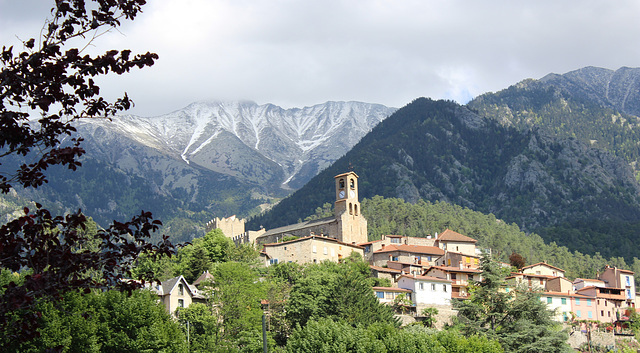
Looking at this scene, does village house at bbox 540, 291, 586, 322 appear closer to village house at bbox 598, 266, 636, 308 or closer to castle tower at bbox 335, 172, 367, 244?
village house at bbox 598, 266, 636, 308

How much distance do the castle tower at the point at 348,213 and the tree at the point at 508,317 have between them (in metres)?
41.1

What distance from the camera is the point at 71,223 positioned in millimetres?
11633

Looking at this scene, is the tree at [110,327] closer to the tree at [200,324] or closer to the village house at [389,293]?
the tree at [200,324]

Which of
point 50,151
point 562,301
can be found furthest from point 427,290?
point 50,151

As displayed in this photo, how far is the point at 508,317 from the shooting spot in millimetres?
64500

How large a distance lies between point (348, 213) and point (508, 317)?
46007 mm

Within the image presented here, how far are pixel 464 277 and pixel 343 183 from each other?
2743 cm

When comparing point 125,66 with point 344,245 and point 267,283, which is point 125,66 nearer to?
point 267,283

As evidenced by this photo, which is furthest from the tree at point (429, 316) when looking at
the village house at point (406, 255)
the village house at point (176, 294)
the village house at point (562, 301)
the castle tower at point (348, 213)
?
the castle tower at point (348, 213)

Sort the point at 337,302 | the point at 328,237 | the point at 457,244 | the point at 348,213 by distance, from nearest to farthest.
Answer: the point at 337,302, the point at 328,237, the point at 348,213, the point at 457,244

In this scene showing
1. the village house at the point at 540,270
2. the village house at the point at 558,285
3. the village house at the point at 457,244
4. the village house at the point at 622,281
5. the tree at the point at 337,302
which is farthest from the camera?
the village house at the point at 622,281

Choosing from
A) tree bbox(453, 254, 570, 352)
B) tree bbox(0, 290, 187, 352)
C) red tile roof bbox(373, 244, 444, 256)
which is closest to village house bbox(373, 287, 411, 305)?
tree bbox(453, 254, 570, 352)

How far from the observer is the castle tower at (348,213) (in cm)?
10656

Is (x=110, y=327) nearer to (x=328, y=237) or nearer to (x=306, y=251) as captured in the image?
(x=306, y=251)
